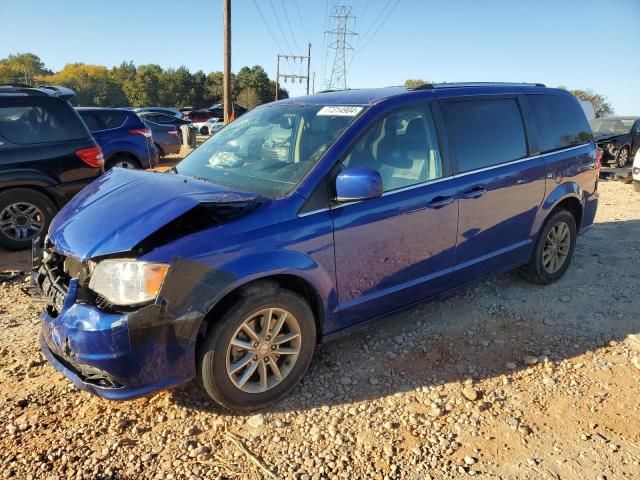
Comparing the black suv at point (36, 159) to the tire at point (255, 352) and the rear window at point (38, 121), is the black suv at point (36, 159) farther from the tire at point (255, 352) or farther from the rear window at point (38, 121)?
the tire at point (255, 352)

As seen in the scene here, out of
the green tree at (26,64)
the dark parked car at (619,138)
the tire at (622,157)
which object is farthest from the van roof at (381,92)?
the green tree at (26,64)

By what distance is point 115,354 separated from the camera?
7.86ft

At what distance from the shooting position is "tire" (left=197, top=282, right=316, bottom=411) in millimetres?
2629

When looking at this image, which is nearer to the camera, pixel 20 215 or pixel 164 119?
pixel 20 215

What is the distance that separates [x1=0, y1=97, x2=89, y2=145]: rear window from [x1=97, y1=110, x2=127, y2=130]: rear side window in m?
4.35

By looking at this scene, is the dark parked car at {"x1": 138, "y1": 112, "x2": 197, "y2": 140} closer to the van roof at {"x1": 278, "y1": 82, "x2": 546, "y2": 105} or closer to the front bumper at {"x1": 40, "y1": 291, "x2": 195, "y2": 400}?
the van roof at {"x1": 278, "y1": 82, "x2": 546, "y2": 105}

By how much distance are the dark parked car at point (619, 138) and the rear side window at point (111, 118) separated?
1291 centimetres

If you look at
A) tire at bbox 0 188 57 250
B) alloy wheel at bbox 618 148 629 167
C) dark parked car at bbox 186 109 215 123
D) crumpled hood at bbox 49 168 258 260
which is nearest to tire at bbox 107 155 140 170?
tire at bbox 0 188 57 250

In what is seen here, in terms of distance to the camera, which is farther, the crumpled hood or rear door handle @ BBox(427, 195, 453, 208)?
rear door handle @ BBox(427, 195, 453, 208)

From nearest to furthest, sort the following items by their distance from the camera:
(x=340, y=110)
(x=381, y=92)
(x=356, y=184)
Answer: (x=356, y=184) → (x=340, y=110) → (x=381, y=92)

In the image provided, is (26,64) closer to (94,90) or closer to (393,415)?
(94,90)

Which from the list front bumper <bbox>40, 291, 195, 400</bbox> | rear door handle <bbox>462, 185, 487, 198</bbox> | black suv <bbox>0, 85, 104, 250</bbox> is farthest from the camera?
black suv <bbox>0, 85, 104, 250</bbox>

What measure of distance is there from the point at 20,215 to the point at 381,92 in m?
Result: 4.80

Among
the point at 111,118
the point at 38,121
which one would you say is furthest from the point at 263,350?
the point at 111,118
